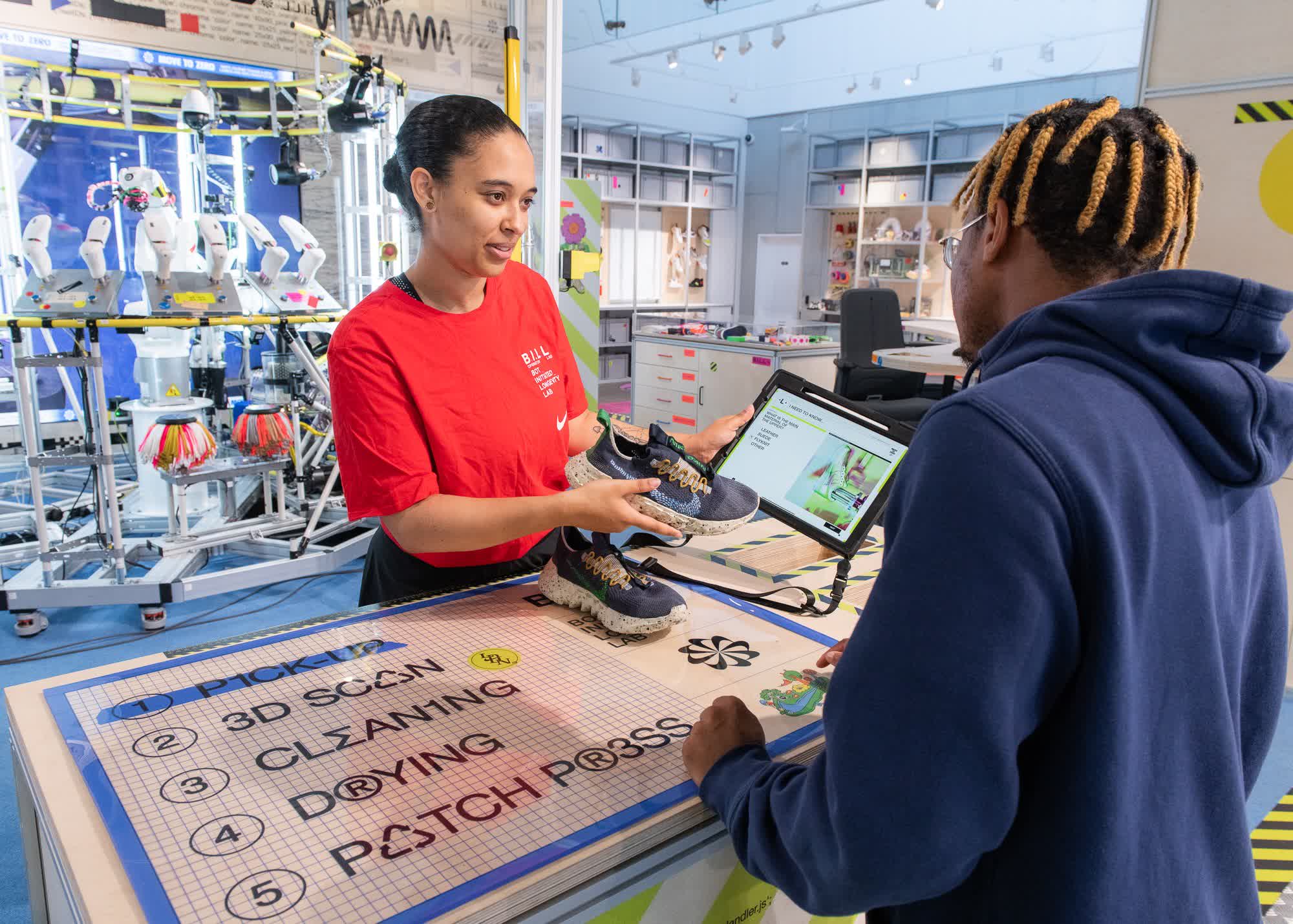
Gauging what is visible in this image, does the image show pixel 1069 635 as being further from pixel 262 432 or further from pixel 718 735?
pixel 262 432

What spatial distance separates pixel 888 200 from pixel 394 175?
8.47 meters

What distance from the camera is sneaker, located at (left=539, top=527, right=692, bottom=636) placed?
4.41 feet

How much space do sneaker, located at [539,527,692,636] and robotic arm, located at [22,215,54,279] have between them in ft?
10.7

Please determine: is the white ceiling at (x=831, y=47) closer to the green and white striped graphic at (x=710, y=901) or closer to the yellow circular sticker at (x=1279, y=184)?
the yellow circular sticker at (x=1279, y=184)

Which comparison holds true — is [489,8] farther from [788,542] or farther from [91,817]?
[91,817]

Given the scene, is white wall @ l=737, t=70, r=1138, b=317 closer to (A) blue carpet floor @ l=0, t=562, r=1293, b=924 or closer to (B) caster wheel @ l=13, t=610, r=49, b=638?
(A) blue carpet floor @ l=0, t=562, r=1293, b=924

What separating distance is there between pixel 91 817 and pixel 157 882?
0.15 m

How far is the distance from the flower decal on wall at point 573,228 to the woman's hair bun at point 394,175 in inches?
183

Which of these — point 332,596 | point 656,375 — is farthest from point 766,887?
point 656,375

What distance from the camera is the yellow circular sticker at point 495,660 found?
1242 mm

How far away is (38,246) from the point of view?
3.71 metres

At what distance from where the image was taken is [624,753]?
1.03 meters

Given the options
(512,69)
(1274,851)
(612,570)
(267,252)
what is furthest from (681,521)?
(267,252)

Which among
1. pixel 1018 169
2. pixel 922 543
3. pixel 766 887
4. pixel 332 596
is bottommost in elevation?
pixel 332 596
